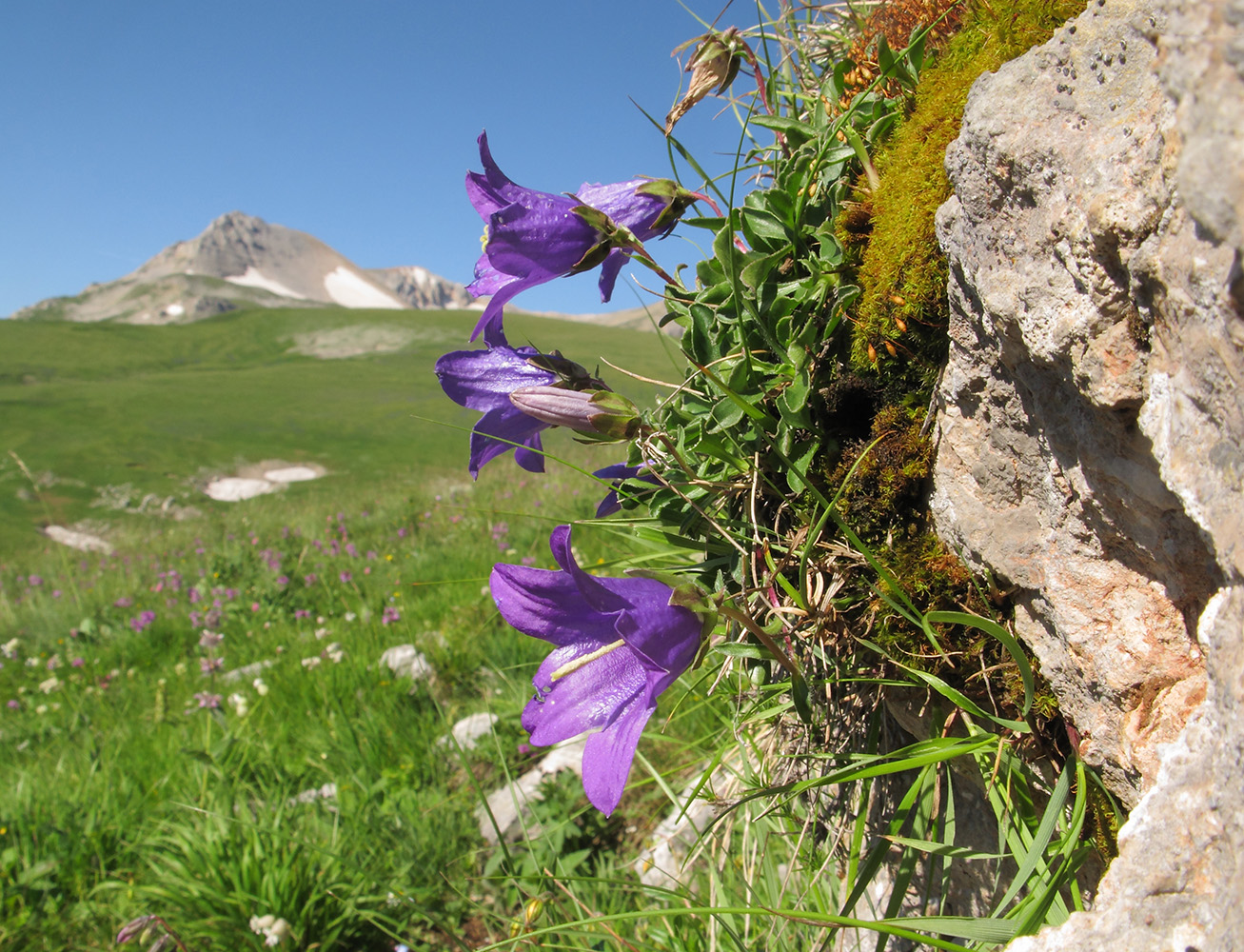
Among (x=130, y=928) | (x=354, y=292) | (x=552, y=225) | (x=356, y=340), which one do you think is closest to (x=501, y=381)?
(x=552, y=225)

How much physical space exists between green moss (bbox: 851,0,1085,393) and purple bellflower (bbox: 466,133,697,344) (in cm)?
55

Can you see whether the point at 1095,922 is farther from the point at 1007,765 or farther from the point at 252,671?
the point at 252,671

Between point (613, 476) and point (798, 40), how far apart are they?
1.55 meters

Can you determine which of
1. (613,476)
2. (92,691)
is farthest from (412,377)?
(613,476)

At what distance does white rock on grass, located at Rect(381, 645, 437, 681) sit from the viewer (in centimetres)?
442

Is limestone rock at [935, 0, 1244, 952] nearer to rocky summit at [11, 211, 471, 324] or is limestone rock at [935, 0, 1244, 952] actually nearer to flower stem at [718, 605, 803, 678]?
flower stem at [718, 605, 803, 678]

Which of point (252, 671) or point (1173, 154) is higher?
point (1173, 154)

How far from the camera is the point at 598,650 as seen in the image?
1440 mm

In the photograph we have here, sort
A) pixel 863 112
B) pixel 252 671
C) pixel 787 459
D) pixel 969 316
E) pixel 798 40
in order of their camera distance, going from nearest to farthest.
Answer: pixel 969 316 < pixel 787 459 < pixel 863 112 < pixel 798 40 < pixel 252 671

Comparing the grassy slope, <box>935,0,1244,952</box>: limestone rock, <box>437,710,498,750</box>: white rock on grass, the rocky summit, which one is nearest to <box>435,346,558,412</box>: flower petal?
<box>935,0,1244,952</box>: limestone rock

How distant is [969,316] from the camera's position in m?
1.20

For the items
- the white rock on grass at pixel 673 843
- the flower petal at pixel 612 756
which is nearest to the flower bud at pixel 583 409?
the flower petal at pixel 612 756

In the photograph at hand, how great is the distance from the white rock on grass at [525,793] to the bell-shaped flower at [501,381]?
1.99 m

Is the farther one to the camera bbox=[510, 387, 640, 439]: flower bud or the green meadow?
the green meadow
